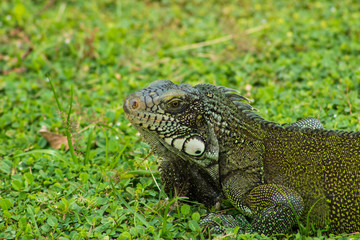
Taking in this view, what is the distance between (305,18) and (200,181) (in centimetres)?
583

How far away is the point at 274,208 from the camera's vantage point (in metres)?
4.40

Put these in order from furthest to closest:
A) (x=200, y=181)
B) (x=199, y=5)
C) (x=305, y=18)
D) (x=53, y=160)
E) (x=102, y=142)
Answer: (x=199, y=5) → (x=305, y=18) → (x=102, y=142) → (x=53, y=160) → (x=200, y=181)

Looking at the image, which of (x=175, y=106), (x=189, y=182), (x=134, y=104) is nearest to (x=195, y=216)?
(x=189, y=182)

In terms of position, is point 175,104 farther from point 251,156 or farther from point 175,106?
point 251,156

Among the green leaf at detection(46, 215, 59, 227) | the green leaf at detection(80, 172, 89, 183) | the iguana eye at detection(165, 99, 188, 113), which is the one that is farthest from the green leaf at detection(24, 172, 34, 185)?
the iguana eye at detection(165, 99, 188, 113)

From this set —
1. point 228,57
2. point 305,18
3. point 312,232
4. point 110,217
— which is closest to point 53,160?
point 110,217

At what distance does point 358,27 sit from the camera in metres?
8.59

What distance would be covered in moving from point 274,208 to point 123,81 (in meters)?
4.23

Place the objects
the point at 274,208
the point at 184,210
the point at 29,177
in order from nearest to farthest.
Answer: the point at 274,208 → the point at 184,210 → the point at 29,177

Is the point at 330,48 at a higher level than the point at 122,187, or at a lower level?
higher

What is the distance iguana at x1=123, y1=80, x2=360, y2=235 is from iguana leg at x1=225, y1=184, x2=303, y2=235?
1 centimetres

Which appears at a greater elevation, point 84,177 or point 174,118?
point 174,118

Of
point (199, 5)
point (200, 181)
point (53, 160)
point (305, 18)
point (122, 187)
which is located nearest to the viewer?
point (200, 181)

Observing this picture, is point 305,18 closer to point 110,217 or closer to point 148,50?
point 148,50
